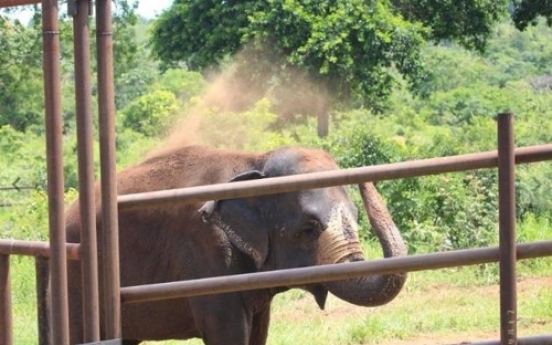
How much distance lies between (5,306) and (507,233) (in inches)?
69.8

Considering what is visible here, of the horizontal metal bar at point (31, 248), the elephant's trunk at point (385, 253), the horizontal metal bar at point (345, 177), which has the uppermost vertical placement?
the horizontal metal bar at point (345, 177)

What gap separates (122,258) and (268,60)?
15.7 meters

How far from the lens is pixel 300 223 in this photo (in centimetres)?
581

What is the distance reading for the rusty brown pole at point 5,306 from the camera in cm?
406

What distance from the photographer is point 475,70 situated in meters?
42.7

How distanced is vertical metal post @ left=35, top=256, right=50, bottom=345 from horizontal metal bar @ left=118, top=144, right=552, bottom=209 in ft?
1.84

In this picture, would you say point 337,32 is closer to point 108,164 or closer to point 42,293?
point 42,293

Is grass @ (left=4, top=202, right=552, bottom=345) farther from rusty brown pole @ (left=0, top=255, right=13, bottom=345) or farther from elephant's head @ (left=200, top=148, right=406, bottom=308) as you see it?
rusty brown pole @ (left=0, top=255, right=13, bottom=345)

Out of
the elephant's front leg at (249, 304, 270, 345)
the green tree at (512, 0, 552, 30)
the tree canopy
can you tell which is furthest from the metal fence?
the green tree at (512, 0, 552, 30)

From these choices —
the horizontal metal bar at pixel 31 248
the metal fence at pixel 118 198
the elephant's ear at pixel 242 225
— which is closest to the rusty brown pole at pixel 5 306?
the horizontal metal bar at pixel 31 248

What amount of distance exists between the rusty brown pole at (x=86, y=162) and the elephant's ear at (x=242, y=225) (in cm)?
240

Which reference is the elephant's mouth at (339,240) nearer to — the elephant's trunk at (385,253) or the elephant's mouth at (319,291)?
the elephant's trunk at (385,253)

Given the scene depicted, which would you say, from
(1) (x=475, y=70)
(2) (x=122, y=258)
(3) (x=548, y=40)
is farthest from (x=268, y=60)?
(3) (x=548, y=40)

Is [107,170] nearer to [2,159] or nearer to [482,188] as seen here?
[482,188]
